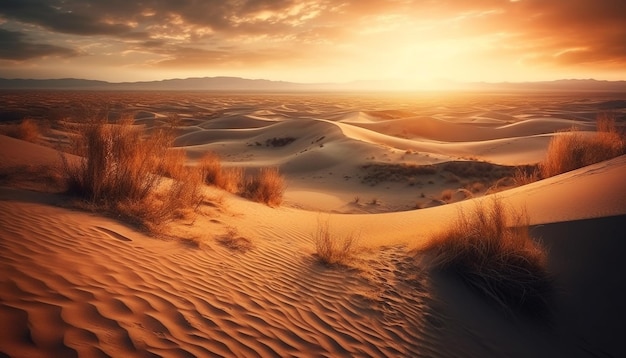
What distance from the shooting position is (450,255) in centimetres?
496

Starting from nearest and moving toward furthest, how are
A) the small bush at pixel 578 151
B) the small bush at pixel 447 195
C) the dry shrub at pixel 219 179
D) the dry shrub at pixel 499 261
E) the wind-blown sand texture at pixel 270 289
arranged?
1. the wind-blown sand texture at pixel 270 289
2. the dry shrub at pixel 499 261
3. the small bush at pixel 578 151
4. the dry shrub at pixel 219 179
5. the small bush at pixel 447 195

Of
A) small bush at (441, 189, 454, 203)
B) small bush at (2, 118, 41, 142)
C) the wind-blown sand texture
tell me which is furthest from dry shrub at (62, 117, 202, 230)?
small bush at (2, 118, 41, 142)

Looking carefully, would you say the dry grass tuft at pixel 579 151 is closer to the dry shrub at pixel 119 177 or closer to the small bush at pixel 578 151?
the small bush at pixel 578 151

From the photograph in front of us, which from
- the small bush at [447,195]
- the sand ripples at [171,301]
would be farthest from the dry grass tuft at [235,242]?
the small bush at [447,195]

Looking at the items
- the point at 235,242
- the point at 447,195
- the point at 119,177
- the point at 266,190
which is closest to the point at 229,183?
the point at 266,190

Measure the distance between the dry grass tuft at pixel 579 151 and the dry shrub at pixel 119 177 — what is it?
11013 mm

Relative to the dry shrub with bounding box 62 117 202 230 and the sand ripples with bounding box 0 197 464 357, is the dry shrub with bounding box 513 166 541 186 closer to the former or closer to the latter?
the sand ripples with bounding box 0 197 464 357

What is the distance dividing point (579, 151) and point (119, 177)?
12389 millimetres

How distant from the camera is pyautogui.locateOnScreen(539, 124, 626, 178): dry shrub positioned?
10.3 metres

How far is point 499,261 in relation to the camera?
4.61 metres

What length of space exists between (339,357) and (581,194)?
17.8 ft

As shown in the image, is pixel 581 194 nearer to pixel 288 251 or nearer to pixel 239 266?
pixel 288 251

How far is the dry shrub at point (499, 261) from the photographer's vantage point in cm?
435

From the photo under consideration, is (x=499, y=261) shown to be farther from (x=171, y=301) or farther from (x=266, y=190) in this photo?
(x=266, y=190)
